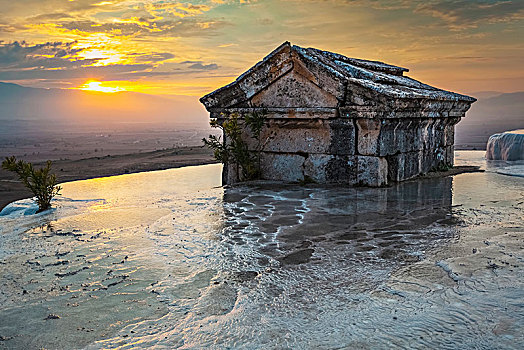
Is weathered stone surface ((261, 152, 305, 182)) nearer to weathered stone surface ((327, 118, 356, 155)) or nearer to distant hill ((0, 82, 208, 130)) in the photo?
weathered stone surface ((327, 118, 356, 155))

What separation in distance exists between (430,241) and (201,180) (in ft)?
19.4

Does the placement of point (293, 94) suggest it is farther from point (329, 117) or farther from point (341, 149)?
point (341, 149)

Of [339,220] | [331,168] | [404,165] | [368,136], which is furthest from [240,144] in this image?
[339,220]

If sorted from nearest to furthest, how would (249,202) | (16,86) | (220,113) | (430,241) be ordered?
(430,241) < (249,202) < (220,113) < (16,86)

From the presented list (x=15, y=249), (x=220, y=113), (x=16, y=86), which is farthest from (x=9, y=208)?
(x=16, y=86)

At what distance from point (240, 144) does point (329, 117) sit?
60.3 inches

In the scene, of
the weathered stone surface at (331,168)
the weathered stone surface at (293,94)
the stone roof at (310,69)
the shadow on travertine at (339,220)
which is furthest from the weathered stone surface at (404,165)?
the weathered stone surface at (293,94)

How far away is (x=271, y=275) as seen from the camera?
3.39 m

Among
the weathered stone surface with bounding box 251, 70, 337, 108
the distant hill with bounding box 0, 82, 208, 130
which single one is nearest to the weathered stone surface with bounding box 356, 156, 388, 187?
the weathered stone surface with bounding box 251, 70, 337, 108

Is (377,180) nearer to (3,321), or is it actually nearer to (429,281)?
(429,281)

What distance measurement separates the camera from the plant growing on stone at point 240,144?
7.39 metres

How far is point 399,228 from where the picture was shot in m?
4.57

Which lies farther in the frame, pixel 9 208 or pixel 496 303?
pixel 9 208

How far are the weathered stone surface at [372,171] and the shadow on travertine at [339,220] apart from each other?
19 cm
